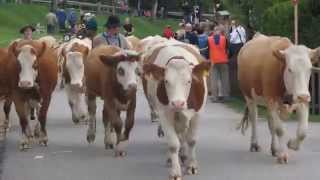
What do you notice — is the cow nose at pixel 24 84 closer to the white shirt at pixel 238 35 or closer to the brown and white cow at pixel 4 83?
the brown and white cow at pixel 4 83

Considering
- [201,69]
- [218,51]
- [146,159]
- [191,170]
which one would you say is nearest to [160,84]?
[201,69]

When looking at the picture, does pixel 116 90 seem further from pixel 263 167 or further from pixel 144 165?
pixel 263 167

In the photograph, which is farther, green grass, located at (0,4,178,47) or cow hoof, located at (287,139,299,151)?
green grass, located at (0,4,178,47)

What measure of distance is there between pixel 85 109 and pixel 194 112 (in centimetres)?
511

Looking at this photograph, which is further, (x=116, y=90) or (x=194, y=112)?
(x=116, y=90)

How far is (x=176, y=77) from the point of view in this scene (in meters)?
11.6

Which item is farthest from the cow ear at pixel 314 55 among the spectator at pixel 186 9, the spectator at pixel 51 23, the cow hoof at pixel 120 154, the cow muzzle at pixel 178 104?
the spectator at pixel 186 9

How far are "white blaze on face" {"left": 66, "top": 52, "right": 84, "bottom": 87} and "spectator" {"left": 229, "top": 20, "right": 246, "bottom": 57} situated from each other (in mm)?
8194

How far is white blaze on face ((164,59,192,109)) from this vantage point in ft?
37.5

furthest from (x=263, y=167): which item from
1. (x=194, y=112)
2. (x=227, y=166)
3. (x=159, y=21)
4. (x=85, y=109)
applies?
(x=159, y=21)

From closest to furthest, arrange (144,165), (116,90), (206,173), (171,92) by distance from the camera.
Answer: (171,92) < (206,173) < (144,165) < (116,90)

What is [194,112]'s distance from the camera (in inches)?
480

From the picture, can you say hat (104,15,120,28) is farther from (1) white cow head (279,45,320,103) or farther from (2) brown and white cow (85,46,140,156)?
(1) white cow head (279,45,320,103)

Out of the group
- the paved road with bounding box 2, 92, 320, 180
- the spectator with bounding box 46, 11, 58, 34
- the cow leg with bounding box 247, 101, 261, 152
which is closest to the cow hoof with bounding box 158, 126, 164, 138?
the paved road with bounding box 2, 92, 320, 180
